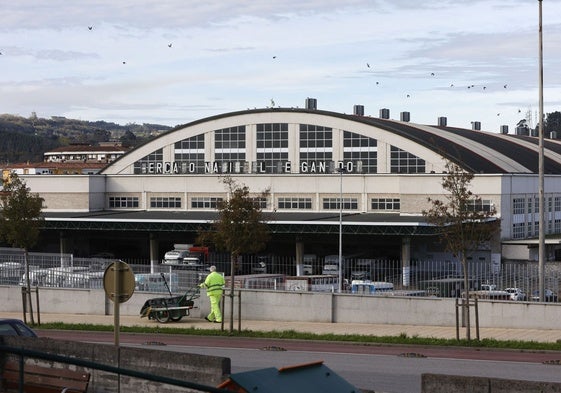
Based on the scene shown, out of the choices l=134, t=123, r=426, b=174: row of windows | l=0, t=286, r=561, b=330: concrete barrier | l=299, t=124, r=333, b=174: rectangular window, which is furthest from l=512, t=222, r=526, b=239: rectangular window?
l=0, t=286, r=561, b=330: concrete barrier

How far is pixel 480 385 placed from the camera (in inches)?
527

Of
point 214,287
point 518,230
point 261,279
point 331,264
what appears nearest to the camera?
point 214,287

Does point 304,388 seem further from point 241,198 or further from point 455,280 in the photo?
point 455,280

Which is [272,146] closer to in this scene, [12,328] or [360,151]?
[360,151]

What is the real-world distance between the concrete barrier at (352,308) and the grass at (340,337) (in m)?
2.96

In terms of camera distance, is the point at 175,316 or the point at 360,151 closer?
the point at 175,316

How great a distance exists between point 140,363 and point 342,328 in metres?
15.5

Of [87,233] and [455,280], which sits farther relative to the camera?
[87,233]

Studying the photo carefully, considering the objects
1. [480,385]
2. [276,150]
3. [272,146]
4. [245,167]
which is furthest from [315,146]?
[480,385]

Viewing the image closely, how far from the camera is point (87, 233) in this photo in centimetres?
7962

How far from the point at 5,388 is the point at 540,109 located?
25.9 metres

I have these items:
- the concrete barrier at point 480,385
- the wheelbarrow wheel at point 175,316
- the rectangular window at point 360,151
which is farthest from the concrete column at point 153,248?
the concrete barrier at point 480,385

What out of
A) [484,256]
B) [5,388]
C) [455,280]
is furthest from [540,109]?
[484,256]

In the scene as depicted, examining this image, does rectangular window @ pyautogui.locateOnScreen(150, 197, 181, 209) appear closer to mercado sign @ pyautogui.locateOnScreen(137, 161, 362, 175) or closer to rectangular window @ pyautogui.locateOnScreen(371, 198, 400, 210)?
mercado sign @ pyautogui.locateOnScreen(137, 161, 362, 175)
